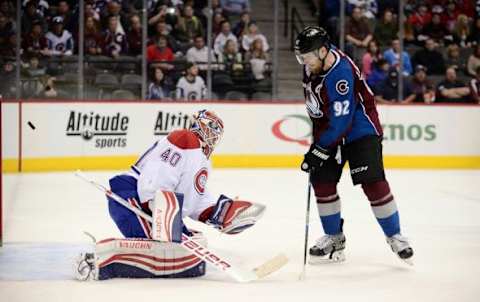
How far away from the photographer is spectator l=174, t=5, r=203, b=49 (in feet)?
37.1

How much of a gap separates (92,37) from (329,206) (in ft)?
20.0

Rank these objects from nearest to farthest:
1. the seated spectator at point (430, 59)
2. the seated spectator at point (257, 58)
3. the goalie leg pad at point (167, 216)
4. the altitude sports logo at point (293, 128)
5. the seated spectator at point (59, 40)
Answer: the goalie leg pad at point (167, 216), the seated spectator at point (59, 40), the altitude sports logo at point (293, 128), the seated spectator at point (257, 58), the seated spectator at point (430, 59)

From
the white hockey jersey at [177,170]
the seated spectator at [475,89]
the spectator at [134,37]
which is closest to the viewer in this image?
the white hockey jersey at [177,170]

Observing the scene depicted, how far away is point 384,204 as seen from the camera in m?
5.20

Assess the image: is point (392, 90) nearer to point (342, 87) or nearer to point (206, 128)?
point (342, 87)

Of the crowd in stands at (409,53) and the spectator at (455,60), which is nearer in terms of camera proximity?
the crowd in stands at (409,53)

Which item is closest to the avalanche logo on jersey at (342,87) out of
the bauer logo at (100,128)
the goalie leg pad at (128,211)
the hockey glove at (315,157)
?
the hockey glove at (315,157)

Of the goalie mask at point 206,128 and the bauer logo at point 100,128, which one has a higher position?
the goalie mask at point 206,128

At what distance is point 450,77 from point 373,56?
936mm

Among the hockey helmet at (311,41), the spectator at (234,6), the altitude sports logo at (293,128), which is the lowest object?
the altitude sports logo at (293,128)

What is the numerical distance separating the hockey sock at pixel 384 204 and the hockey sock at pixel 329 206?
22cm

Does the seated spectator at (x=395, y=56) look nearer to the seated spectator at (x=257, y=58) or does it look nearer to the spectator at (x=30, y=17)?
the seated spectator at (x=257, y=58)

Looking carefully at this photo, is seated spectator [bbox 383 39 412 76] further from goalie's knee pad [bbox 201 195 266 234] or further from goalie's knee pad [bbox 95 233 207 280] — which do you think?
goalie's knee pad [bbox 95 233 207 280]

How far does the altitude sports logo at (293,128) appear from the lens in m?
10.9
